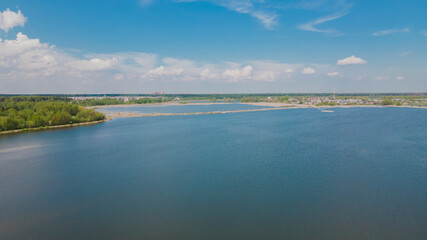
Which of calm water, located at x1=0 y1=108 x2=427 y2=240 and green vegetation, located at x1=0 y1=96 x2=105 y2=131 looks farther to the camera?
green vegetation, located at x1=0 y1=96 x2=105 y2=131

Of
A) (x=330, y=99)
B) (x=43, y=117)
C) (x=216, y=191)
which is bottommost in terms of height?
(x=216, y=191)

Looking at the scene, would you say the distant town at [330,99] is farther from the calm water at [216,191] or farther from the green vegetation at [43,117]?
the calm water at [216,191]

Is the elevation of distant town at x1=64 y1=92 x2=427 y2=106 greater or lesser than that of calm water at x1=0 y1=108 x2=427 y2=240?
greater

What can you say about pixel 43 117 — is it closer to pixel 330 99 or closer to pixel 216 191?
pixel 216 191

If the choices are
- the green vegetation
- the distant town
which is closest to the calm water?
the green vegetation

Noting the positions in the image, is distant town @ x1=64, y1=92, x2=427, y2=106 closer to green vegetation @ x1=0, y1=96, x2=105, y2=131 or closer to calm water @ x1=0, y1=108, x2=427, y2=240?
green vegetation @ x1=0, y1=96, x2=105, y2=131

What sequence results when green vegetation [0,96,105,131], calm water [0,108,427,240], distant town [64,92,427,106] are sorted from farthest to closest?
distant town [64,92,427,106]
green vegetation [0,96,105,131]
calm water [0,108,427,240]

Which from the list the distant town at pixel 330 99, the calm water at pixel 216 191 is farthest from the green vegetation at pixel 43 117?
the distant town at pixel 330 99

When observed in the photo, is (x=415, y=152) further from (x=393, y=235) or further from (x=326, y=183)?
(x=393, y=235)

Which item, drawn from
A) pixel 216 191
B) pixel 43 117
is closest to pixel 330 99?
pixel 43 117
